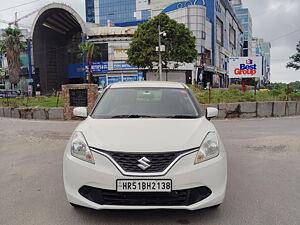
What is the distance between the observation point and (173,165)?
105 inches

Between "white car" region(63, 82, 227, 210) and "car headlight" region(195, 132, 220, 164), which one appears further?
"car headlight" region(195, 132, 220, 164)

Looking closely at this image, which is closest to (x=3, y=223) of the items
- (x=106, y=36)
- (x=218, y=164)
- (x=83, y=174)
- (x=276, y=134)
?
(x=83, y=174)

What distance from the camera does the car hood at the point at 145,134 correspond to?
273 cm

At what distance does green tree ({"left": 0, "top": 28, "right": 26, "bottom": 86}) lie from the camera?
134ft

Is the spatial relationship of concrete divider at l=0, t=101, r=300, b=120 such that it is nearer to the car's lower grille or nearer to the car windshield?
the car windshield

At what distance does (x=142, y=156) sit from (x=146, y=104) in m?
1.42

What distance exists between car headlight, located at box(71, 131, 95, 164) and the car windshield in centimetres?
72

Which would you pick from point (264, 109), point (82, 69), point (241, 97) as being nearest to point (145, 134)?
point (264, 109)

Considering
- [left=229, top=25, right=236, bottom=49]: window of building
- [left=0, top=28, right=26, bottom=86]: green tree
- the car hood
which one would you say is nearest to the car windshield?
the car hood

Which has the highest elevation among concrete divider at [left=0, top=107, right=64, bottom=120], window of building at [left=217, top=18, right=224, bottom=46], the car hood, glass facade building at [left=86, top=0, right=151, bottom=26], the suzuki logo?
glass facade building at [left=86, top=0, right=151, bottom=26]

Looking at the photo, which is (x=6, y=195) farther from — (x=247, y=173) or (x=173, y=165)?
(x=247, y=173)

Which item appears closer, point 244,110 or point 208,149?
point 208,149

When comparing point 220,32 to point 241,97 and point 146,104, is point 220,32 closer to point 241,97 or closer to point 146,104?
point 241,97

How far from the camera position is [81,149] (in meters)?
2.91
